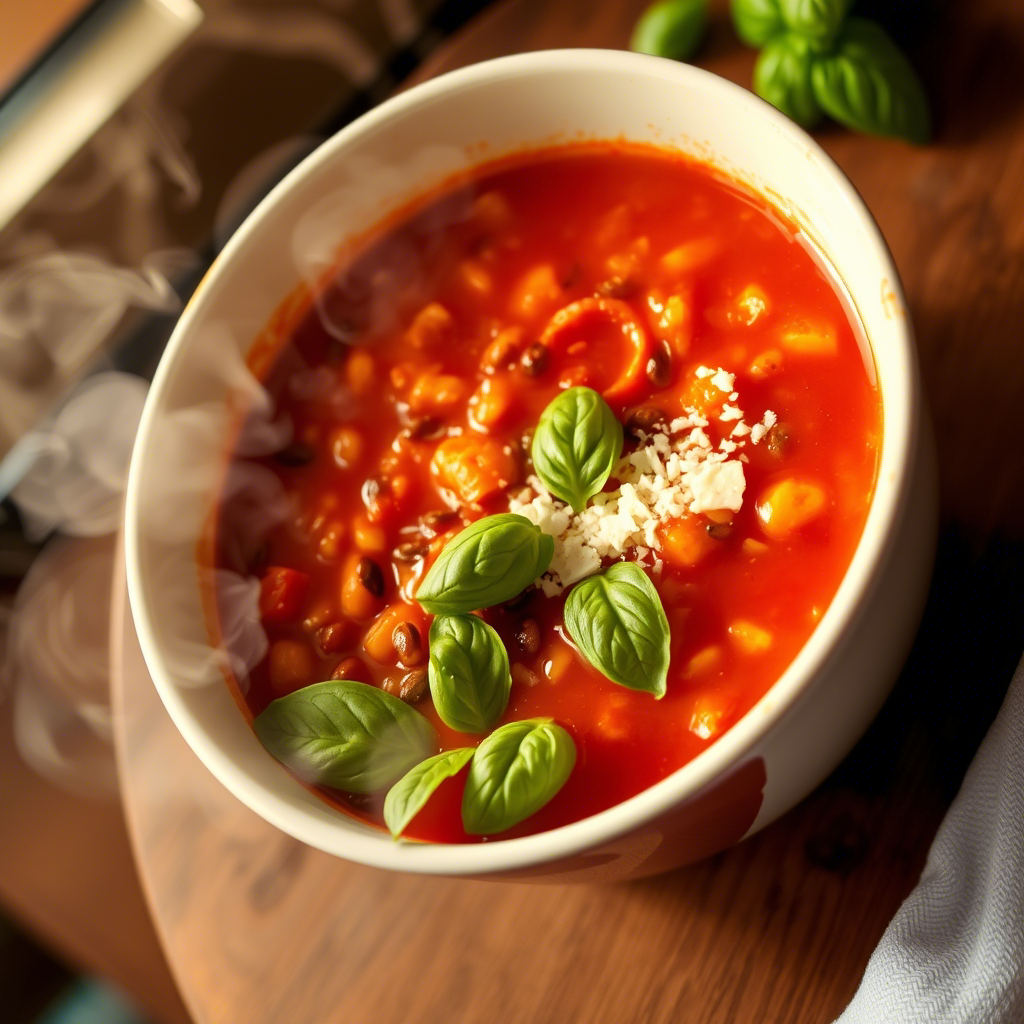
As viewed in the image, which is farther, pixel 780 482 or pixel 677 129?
pixel 677 129

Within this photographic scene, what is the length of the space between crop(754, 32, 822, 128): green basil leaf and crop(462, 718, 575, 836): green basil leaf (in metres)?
1.08

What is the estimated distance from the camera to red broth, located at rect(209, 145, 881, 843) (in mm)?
1528

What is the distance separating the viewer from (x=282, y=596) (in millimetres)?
1780

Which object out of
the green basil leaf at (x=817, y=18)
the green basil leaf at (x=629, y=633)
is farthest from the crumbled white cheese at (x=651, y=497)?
the green basil leaf at (x=817, y=18)

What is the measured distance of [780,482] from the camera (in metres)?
1.56

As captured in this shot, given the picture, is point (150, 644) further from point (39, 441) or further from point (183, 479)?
point (39, 441)

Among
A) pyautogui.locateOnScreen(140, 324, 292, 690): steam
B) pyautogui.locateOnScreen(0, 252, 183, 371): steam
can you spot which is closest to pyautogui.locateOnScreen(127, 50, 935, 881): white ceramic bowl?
pyautogui.locateOnScreen(140, 324, 292, 690): steam

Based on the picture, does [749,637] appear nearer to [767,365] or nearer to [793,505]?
[793,505]

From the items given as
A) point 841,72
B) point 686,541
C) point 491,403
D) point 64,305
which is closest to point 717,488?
point 686,541

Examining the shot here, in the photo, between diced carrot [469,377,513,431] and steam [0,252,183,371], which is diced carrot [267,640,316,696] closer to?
diced carrot [469,377,513,431]

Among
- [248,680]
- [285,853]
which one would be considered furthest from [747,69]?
[285,853]

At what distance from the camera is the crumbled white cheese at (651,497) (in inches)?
61.9

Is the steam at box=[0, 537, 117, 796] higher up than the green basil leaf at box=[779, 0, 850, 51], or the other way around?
the green basil leaf at box=[779, 0, 850, 51]

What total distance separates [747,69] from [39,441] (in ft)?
6.24
